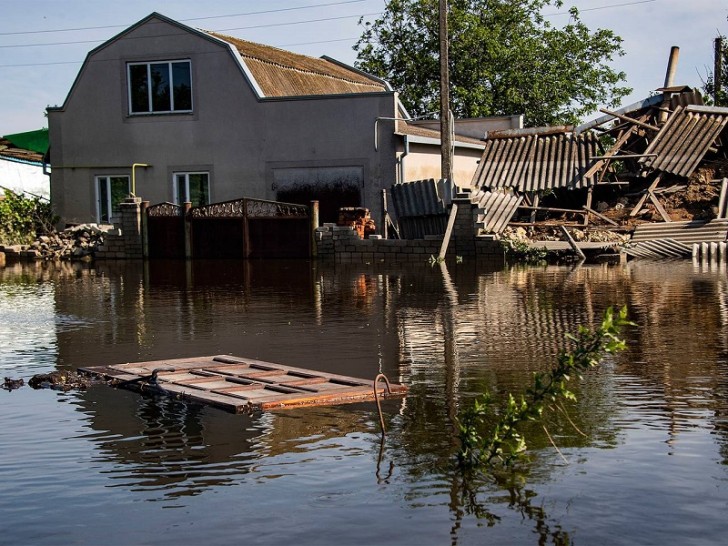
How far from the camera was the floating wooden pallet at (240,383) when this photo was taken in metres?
8.38

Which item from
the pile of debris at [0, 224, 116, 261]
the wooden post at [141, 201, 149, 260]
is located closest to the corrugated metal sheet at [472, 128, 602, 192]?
the wooden post at [141, 201, 149, 260]

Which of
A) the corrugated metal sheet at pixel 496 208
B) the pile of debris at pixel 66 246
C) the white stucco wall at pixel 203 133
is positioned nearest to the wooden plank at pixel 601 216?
the corrugated metal sheet at pixel 496 208

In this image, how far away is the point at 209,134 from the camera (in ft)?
105

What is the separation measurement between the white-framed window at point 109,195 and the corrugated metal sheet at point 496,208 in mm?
11935

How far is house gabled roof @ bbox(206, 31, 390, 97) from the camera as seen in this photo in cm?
3269

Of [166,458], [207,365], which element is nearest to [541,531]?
[166,458]

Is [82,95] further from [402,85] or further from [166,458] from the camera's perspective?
[166,458]

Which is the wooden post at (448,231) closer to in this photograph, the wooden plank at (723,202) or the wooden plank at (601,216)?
the wooden plank at (601,216)

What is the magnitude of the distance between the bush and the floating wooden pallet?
23.9 m

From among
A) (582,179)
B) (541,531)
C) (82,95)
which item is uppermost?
(82,95)

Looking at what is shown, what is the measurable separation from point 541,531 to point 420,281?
1476cm

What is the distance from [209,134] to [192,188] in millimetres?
1773

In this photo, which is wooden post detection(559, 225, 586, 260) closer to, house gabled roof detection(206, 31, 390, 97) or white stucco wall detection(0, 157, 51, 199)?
house gabled roof detection(206, 31, 390, 97)

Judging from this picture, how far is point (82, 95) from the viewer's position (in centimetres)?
3344
